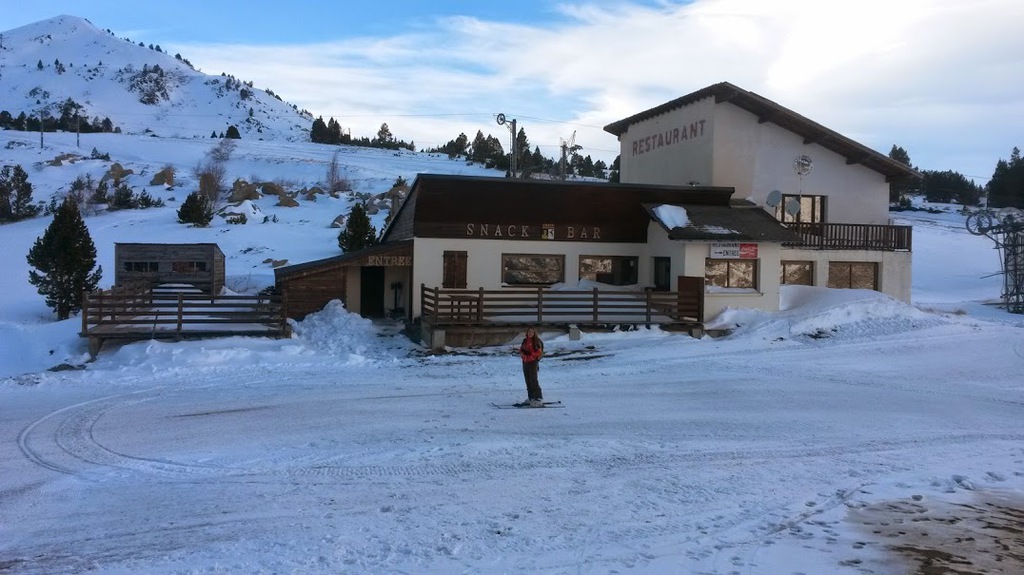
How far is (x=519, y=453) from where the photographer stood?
431 inches

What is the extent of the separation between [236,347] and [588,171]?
2760 inches

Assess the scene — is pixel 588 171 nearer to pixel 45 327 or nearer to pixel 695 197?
pixel 695 197

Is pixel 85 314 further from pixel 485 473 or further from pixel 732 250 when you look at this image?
pixel 732 250

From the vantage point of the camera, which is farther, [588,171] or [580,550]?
[588,171]

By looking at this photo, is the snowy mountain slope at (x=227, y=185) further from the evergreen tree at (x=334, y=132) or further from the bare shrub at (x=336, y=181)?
the evergreen tree at (x=334, y=132)

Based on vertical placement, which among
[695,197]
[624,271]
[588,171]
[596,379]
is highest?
[588,171]

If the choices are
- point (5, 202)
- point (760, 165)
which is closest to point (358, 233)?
point (760, 165)

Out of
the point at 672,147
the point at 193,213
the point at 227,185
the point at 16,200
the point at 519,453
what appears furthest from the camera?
the point at 227,185

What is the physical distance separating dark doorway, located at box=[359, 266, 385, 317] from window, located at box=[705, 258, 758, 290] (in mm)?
11858

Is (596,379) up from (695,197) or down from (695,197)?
down

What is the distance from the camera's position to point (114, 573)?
21.9ft

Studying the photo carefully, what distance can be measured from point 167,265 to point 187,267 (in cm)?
72

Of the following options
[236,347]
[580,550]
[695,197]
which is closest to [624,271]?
[695,197]

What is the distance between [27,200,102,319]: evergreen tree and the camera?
1167 inches
